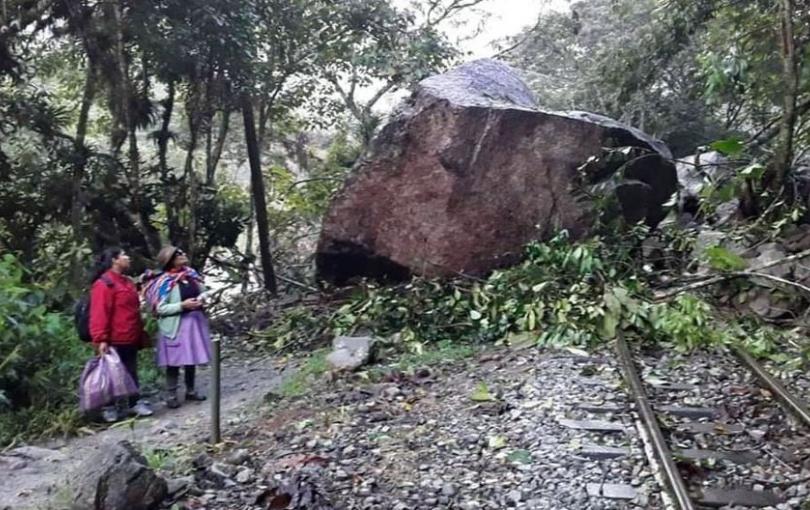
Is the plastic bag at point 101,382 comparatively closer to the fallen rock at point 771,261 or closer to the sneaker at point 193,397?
the sneaker at point 193,397

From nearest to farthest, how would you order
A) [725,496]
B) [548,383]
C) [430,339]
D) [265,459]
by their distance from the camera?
[725,496] < [265,459] < [548,383] < [430,339]

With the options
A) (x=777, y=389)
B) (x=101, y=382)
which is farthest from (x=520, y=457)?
(x=101, y=382)

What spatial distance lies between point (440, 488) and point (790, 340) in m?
5.43

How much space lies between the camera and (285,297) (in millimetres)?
15172

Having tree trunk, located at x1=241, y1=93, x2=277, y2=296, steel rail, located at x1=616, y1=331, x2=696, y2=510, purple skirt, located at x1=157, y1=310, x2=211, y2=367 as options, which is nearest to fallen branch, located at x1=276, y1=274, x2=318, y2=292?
tree trunk, located at x1=241, y1=93, x2=277, y2=296

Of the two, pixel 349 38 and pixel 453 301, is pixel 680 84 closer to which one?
pixel 349 38

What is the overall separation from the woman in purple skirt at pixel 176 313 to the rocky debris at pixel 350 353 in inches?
56.8

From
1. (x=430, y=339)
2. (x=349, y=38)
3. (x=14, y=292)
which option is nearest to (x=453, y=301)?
(x=430, y=339)

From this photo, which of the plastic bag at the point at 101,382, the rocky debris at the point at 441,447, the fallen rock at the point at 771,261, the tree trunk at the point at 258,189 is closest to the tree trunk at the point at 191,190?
the tree trunk at the point at 258,189

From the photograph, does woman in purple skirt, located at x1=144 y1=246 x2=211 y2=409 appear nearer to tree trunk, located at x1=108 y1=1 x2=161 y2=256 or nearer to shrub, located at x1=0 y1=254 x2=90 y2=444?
shrub, located at x1=0 y1=254 x2=90 y2=444

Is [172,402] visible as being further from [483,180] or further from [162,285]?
[483,180]

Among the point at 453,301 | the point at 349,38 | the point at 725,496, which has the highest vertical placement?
the point at 349,38

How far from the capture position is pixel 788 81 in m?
11.4

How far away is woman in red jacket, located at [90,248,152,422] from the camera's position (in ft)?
26.3
